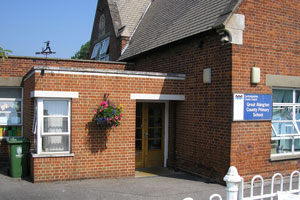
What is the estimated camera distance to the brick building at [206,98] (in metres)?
8.19

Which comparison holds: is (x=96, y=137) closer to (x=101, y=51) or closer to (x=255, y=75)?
(x=255, y=75)

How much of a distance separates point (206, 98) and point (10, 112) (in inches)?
300

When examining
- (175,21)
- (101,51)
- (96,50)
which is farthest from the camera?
(96,50)

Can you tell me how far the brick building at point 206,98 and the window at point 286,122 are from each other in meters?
0.03

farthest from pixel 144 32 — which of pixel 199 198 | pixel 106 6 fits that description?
pixel 199 198

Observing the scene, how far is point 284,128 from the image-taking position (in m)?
9.10

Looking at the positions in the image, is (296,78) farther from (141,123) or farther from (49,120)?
(49,120)

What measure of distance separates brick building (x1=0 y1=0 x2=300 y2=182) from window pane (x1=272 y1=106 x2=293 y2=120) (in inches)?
1.2

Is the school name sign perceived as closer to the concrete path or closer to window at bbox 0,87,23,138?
the concrete path

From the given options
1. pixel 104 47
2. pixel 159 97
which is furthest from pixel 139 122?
pixel 104 47

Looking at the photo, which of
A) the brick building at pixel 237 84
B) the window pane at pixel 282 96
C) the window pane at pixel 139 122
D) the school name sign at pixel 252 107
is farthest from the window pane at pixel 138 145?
the window pane at pixel 282 96

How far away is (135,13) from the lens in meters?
17.5

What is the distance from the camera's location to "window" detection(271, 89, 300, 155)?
889 cm

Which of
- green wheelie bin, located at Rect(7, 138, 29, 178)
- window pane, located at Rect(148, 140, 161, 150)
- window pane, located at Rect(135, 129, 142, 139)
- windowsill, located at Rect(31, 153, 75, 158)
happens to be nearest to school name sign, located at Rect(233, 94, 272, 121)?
window pane, located at Rect(148, 140, 161, 150)
